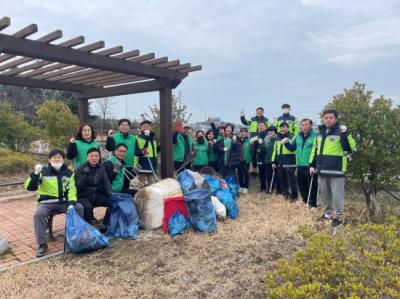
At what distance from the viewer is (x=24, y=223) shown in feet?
16.5

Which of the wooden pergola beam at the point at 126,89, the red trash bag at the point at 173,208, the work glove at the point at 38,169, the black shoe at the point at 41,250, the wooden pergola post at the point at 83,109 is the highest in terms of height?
the wooden pergola beam at the point at 126,89

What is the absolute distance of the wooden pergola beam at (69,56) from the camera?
3.81 metres

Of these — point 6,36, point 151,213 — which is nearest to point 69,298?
point 151,213

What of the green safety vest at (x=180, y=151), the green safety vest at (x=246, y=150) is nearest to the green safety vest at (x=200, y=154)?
the green safety vest at (x=180, y=151)

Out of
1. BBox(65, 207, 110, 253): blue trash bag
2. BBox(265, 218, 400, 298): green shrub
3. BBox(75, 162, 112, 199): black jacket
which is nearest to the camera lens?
BBox(265, 218, 400, 298): green shrub

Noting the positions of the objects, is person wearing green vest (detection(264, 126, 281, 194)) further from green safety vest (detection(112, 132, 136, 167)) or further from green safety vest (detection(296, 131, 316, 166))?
green safety vest (detection(112, 132, 136, 167))

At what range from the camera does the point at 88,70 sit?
231 inches

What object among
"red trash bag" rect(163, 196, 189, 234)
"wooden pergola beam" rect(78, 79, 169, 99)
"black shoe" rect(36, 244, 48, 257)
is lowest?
"black shoe" rect(36, 244, 48, 257)

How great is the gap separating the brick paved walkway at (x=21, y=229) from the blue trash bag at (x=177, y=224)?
1.38 m

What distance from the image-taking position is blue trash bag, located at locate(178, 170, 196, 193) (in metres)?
5.10

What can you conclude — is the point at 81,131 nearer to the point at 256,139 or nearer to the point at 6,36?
the point at 6,36

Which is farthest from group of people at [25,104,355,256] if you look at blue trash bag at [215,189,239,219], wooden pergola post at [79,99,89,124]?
wooden pergola post at [79,99,89,124]

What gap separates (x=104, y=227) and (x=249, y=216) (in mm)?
2231

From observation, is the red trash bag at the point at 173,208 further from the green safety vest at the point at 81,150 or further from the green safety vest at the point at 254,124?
the green safety vest at the point at 254,124
